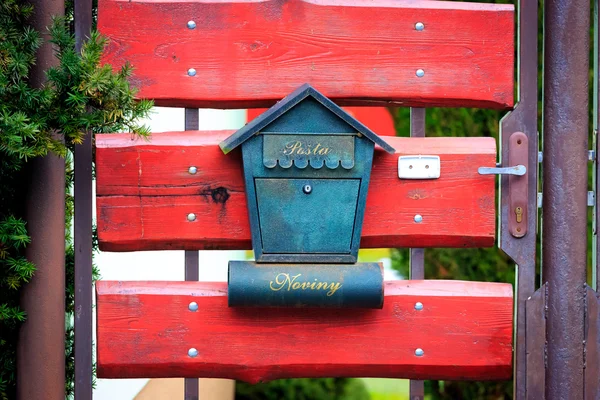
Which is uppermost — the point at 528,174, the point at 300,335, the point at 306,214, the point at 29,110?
the point at 29,110

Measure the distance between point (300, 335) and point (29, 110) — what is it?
3.18ft

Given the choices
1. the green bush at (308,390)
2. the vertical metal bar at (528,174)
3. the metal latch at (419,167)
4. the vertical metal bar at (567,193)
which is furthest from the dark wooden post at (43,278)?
the green bush at (308,390)

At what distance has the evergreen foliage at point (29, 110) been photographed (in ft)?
5.87

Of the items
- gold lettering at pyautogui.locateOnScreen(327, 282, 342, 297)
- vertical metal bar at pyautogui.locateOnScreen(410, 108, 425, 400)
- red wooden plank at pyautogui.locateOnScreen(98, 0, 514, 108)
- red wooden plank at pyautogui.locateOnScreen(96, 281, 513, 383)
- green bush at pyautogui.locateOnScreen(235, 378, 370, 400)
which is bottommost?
green bush at pyautogui.locateOnScreen(235, 378, 370, 400)

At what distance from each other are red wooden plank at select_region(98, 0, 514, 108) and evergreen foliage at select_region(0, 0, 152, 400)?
197mm

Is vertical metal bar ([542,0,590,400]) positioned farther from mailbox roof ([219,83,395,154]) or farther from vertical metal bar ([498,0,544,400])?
mailbox roof ([219,83,395,154])

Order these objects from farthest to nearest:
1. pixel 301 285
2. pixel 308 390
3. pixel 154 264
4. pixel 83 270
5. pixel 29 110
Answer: pixel 308 390 < pixel 154 264 < pixel 83 270 < pixel 301 285 < pixel 29 110

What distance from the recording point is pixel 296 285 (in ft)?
6.47

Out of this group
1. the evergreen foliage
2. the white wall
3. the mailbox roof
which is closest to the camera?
the evergreen foliage

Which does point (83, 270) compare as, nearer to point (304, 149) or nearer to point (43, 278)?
point (43, 278)

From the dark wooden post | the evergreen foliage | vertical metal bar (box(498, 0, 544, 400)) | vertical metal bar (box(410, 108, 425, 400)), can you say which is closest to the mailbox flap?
vertical metal bar (box(410, 108, 425, 400))

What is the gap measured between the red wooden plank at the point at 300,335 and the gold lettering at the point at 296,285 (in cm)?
14

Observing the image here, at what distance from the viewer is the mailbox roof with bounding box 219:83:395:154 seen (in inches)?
77.7

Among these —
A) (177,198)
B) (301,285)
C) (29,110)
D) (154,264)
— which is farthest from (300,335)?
(154,264)
